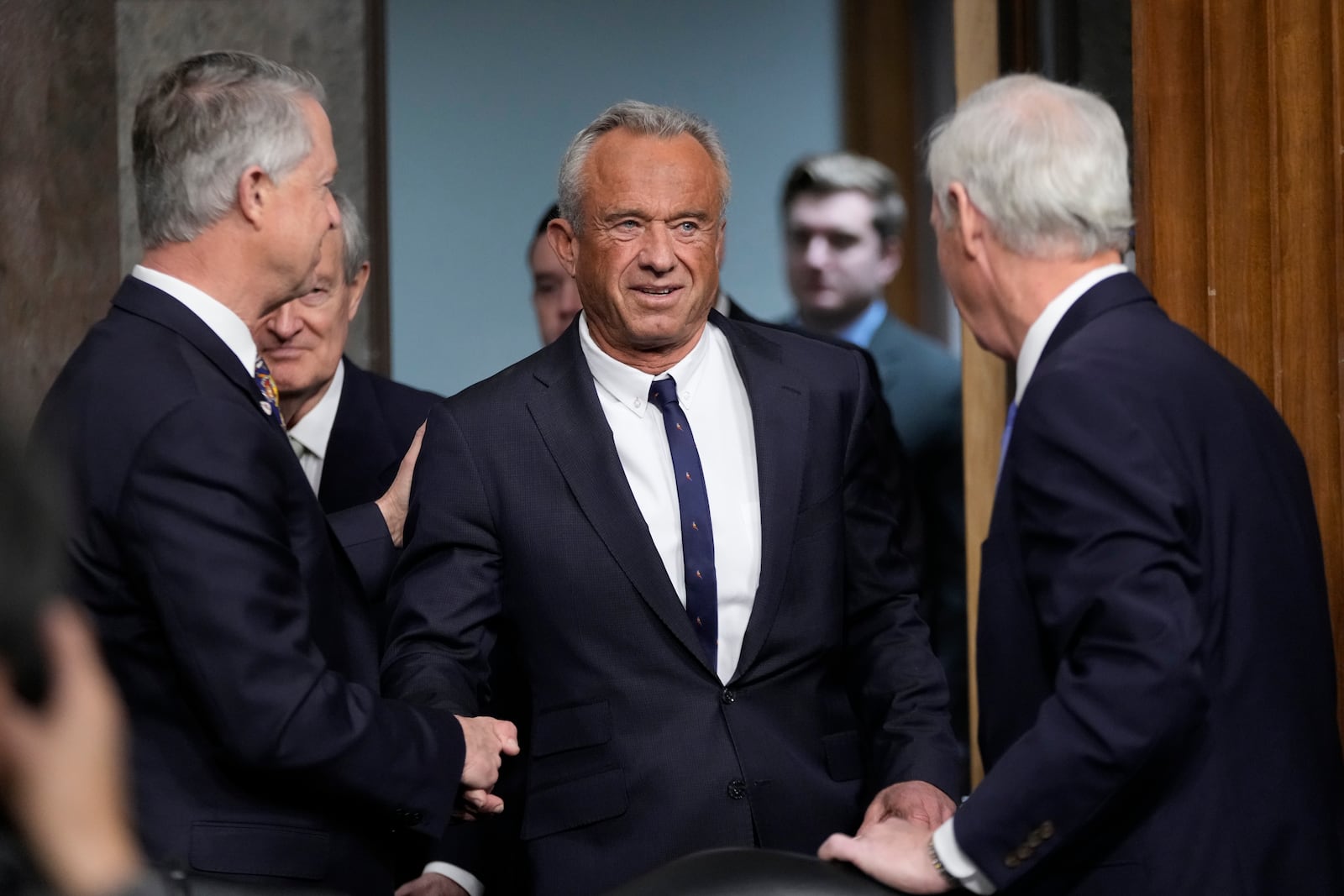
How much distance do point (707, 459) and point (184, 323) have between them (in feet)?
2.84

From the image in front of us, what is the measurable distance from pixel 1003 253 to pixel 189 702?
1.17m

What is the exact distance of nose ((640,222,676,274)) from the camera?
262 centimetres

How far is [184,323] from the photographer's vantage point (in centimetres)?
214

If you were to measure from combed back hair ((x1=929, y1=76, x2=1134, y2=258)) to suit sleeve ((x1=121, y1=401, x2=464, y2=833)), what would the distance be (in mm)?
966

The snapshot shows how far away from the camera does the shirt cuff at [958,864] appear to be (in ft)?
6.15

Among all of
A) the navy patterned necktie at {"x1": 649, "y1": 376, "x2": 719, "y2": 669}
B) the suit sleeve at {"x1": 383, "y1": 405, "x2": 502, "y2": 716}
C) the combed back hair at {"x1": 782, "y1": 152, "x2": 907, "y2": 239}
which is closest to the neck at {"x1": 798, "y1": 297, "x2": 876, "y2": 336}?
the combed back hair at {"x1": 782, "y1": 152, "x2": 907, "y2": 239}

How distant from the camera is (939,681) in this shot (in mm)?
2576

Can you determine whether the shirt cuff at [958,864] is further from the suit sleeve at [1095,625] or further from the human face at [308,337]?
the human face at [308,337]

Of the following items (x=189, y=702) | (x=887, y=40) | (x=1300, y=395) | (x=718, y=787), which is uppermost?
(x=887, y=40)

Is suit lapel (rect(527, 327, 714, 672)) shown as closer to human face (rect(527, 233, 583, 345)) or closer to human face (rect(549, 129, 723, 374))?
human face (rect(549, 129, 723, 374))

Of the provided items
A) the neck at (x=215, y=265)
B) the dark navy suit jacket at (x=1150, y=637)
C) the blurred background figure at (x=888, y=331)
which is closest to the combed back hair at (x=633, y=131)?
the neck at (x=215, y=265)

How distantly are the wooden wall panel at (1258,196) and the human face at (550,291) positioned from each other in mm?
1717

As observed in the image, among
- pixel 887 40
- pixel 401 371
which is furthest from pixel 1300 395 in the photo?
pixel 887 40

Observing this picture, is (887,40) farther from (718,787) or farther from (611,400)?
(718,787)
